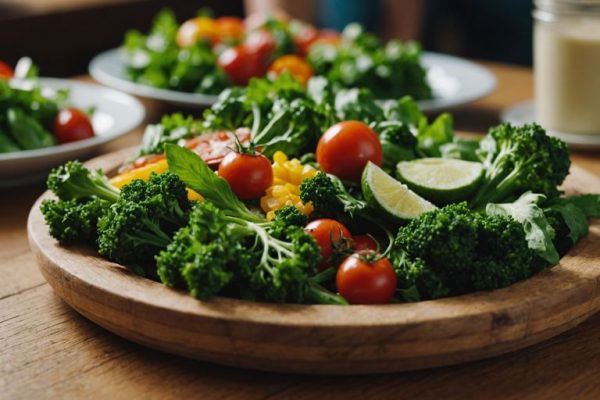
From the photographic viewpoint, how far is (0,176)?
261cm

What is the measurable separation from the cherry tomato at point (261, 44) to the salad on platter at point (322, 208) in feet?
4.66

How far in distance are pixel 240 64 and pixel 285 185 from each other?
6.01 ft

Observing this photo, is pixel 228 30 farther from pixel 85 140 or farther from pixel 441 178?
pixel 441 178

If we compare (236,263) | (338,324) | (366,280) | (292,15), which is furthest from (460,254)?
(292,15)

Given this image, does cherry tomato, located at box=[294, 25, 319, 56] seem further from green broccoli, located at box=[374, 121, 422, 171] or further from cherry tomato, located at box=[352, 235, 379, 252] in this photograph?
cherry tomato, located at box=[352, 235, 379, 252]

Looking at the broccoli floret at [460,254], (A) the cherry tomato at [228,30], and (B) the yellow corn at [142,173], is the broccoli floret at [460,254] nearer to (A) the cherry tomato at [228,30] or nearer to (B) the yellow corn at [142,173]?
(B) the yellow corn at [142,173]

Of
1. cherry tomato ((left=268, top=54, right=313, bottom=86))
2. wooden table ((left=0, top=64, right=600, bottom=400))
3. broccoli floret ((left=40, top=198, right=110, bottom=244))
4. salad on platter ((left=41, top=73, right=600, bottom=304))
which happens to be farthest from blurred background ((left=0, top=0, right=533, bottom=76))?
wooden table ((left=0, top=64, right=600, bottom=400))

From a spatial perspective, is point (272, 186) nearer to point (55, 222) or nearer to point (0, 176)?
point (55, 222)

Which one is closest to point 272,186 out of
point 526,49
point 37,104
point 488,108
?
point 37,104

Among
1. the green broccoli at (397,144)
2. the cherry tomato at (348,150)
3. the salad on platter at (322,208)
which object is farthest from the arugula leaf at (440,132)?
the cherry tomato at (348,150)

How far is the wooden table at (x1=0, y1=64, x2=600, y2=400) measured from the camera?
1.50 meters

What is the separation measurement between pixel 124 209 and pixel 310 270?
0.41 m

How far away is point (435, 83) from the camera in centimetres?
386

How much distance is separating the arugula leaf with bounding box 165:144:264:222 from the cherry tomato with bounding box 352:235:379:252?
0.70 ft
